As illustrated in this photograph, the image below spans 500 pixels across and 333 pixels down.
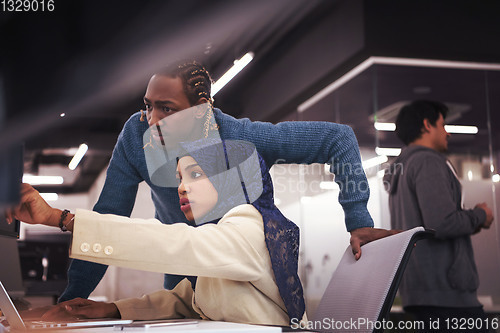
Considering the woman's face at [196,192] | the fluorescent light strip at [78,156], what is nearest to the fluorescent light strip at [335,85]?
the fluorescent light strip at [78,156]

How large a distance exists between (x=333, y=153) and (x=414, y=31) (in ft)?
8.14

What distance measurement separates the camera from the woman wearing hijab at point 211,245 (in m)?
1.00

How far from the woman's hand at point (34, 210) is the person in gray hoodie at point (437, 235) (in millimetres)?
1548

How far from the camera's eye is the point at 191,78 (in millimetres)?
1807

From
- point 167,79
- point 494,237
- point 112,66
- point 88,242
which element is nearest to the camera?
point 88,242

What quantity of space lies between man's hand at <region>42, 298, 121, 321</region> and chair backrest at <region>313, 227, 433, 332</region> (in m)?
0.50

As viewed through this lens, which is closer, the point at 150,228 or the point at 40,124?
the point at 150,228

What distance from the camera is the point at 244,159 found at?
1409mm

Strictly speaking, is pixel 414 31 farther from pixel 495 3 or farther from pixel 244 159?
pixel 244 159

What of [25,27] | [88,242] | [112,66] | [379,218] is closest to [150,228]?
[88,242]

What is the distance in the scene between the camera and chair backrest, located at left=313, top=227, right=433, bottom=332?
1.06 metres

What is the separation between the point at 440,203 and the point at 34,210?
1705 mm

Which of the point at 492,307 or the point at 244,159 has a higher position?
the point at 244,159

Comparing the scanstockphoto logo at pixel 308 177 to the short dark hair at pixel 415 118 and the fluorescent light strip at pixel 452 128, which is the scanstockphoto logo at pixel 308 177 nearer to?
the short dark hair at pixel 415 118
